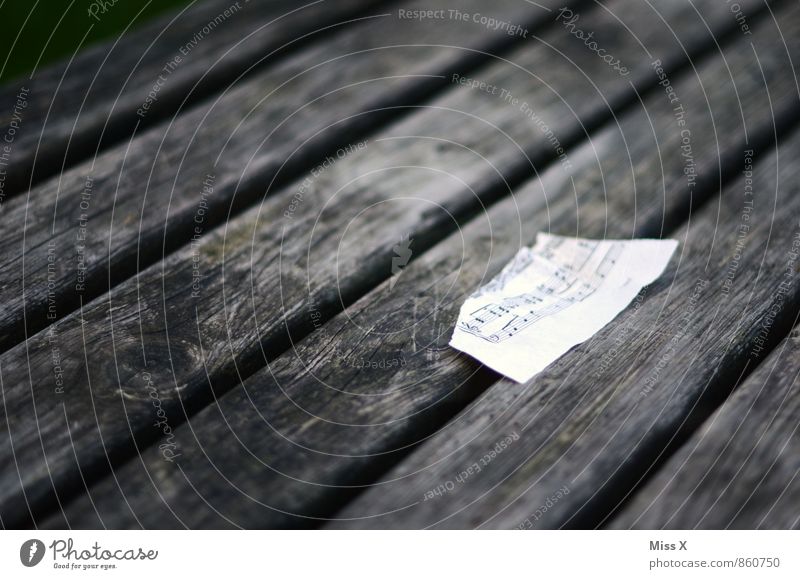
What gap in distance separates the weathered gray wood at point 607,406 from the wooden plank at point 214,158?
0.38m

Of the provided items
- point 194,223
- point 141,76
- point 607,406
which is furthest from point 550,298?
point 141,76

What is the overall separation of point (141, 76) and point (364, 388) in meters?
0.59

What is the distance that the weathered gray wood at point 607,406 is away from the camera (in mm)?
585

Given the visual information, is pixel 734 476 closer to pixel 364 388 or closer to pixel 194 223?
pixel 364 388

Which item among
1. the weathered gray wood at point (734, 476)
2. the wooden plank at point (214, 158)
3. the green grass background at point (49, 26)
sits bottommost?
the weathered gray wood at point (734, 476)

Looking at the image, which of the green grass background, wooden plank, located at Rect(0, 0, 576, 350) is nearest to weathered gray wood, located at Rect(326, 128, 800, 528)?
wooden plank, located at Rect(0, 0, 576, 350)

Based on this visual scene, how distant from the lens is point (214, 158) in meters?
0.92

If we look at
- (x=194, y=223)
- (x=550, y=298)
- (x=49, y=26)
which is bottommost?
(x=550, y=298)

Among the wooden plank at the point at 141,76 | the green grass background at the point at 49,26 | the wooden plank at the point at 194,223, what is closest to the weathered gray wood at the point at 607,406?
the wooden plank at the point at 194,223

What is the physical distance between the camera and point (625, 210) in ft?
2.83

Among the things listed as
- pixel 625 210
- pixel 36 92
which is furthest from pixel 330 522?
pixel 36 92

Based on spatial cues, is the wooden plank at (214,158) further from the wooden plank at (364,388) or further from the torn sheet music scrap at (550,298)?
the torn sheet music scrap at (550,298)
